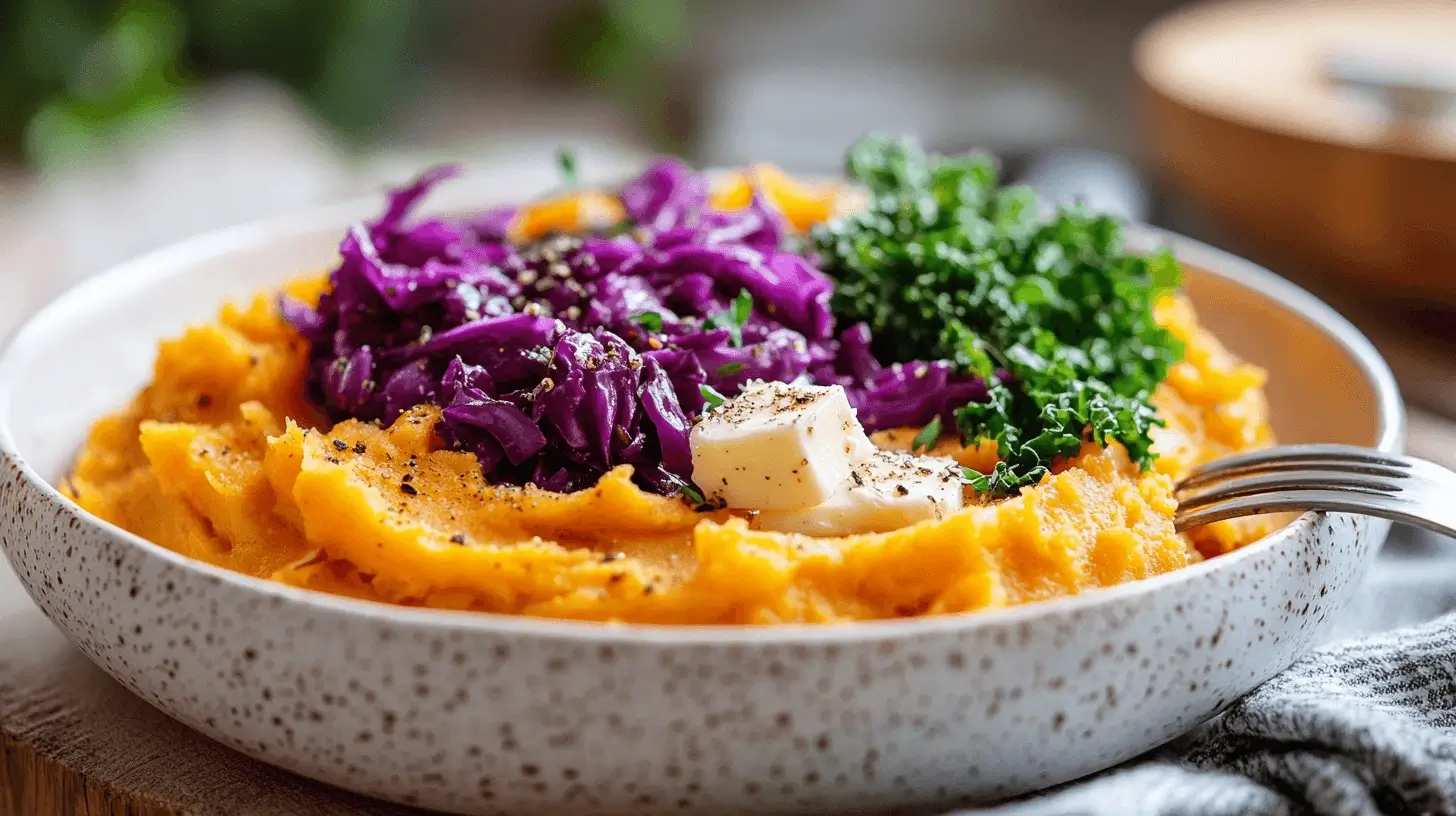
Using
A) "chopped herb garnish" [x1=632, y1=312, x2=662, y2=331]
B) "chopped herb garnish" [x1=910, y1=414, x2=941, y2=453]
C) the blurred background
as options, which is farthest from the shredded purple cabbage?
the blurred background

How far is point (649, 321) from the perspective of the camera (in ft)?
11.0

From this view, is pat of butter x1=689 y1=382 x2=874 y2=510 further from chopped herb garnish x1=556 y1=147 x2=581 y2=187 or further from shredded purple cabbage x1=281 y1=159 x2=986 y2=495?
chopped herb garnish x1=556 y1=147 x2=581 y2=187

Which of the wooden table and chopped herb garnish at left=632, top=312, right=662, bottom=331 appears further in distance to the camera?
chopped herb garnish at left=632, top=312, right=662, bottom=331

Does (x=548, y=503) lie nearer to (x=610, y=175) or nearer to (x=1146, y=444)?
(x=1146, y=444)

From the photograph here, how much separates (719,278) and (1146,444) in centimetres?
121

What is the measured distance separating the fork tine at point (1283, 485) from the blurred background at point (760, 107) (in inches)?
71.0

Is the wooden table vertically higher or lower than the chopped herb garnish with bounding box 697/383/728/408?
lower

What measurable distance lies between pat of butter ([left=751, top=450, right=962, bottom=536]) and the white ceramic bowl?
55 cm

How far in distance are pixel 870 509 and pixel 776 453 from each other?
0.77ft

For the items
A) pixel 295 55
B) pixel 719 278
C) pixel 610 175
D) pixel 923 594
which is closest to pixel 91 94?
pixel 295 55

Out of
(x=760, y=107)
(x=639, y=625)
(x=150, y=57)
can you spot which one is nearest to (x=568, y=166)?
(x=639, y=625)

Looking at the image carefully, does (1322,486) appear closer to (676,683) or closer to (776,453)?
(776,453)

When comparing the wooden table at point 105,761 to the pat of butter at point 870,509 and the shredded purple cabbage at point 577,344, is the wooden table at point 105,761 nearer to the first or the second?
the shredded purple cabbage at point 577,344

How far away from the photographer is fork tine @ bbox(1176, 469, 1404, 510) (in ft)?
9.25
